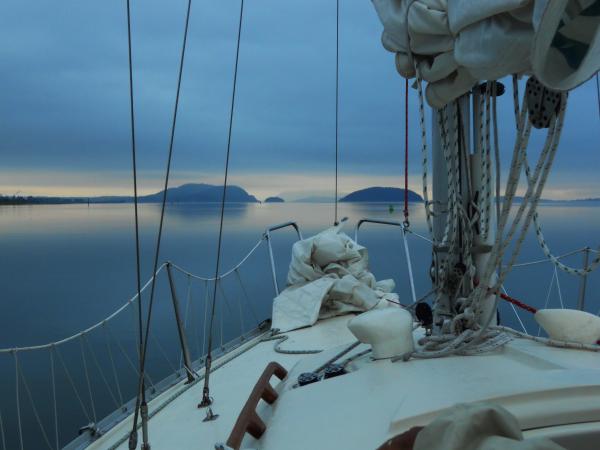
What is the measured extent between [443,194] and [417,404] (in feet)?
3.73

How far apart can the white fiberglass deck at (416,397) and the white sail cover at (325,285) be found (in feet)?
7.10

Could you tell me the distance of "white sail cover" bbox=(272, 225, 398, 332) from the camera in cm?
430

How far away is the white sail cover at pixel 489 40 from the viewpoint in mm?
1083

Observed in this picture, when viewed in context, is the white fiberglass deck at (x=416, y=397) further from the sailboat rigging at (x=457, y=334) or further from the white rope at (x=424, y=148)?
the white rope at (x=424, y=148)

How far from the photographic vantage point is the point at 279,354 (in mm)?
3457

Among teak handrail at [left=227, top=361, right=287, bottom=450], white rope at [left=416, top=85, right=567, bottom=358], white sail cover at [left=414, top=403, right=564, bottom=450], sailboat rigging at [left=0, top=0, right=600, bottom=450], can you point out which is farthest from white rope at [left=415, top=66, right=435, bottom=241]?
white sail cover at [left=414, top=403, right=564, bottom=450]

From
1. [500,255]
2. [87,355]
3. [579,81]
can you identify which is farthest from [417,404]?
[87,355]

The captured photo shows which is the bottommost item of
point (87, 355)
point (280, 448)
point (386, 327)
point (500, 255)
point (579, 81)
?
point (87, 355)

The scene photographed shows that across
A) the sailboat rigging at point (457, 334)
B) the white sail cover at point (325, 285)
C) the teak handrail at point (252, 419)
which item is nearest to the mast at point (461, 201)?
the sailboat rigging at point (457, 334)

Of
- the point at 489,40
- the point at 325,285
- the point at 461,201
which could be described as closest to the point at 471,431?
the point at 489,40

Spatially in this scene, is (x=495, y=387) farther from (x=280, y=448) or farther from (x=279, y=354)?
(x=279, y=354)

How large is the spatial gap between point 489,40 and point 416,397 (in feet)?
3.53

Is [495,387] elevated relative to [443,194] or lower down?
lower down

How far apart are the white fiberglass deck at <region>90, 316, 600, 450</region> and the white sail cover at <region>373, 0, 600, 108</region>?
2.71 ft
